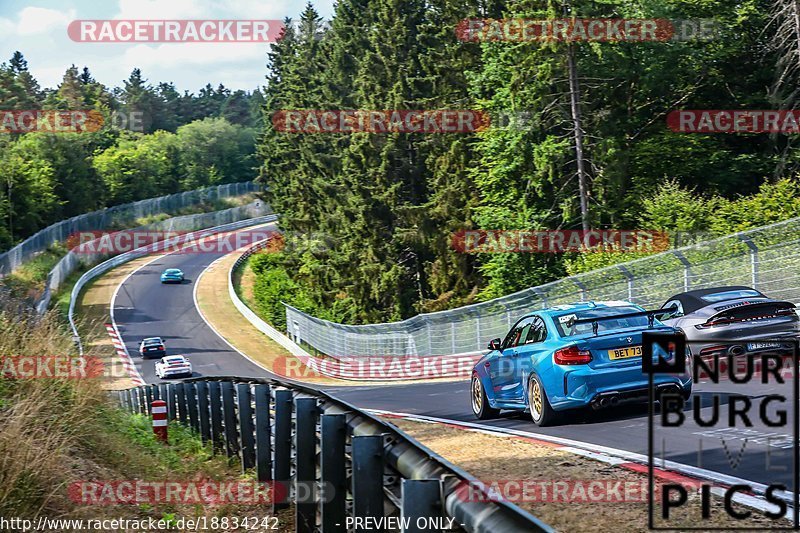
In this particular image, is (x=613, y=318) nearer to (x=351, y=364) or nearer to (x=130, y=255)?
(x=351, y=364)

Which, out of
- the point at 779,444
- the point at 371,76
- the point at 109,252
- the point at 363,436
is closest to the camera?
the point at 363,436

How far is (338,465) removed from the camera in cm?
723

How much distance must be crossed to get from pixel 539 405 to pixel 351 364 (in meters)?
34.9

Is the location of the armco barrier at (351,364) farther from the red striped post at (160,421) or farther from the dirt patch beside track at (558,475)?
the dirt patch beside track at (558,475)

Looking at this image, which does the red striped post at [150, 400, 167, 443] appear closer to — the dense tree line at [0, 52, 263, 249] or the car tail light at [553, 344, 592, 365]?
the car tail light at [553, 344, 592, 365]

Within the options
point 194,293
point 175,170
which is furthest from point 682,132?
point 175,170

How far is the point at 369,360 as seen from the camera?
153 feet

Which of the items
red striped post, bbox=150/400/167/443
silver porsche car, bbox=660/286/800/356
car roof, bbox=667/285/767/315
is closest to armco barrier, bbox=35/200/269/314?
red striped post, bbox=150/400/167/443

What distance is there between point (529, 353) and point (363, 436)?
777 cm

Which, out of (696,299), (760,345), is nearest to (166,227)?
(696,299)

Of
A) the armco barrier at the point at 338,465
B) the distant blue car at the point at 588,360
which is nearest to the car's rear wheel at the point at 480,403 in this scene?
the distant blue car at the point at 588,360

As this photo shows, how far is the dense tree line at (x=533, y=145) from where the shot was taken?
42.2 metres

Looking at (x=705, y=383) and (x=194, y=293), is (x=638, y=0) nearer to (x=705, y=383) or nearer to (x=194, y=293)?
(x=705, y=383)

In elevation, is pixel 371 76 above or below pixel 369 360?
above
